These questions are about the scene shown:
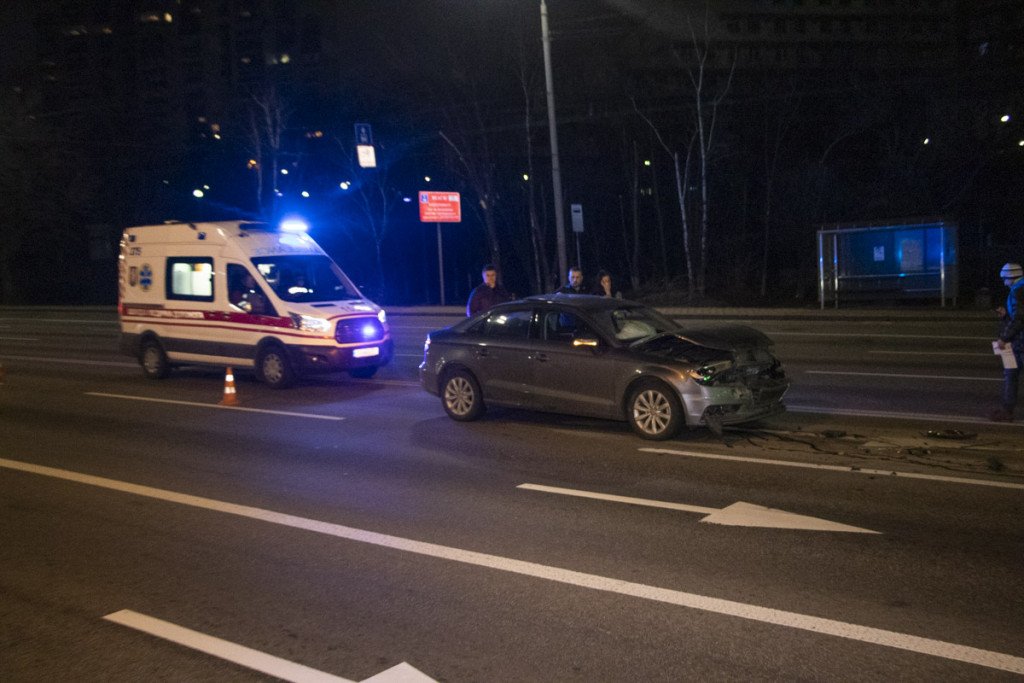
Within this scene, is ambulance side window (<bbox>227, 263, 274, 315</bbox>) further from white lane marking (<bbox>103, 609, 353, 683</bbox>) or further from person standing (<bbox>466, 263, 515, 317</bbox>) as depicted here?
white lane marking (<bbox>103, 609, 353, 683</bbox>)

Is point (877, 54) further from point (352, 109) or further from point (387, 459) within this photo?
point (387, 459)

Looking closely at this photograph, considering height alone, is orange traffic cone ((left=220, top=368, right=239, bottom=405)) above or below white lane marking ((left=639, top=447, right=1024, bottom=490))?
above

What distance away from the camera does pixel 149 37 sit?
92.1 metres

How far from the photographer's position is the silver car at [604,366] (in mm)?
9695

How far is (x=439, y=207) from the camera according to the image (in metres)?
39.3

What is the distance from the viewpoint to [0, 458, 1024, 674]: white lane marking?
456 cm

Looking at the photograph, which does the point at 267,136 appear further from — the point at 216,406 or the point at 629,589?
the point at 629,589

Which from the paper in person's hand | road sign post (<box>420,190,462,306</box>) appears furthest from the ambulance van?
road sign post (<box>420,190,462,306</box>)

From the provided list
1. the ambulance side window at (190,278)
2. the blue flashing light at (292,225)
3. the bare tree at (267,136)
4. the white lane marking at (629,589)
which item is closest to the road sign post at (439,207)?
the bare tree at (267,136)

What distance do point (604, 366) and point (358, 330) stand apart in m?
5.87

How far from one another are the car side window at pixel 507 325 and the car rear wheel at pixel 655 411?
1.77 metres

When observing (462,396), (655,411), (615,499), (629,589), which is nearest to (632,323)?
(655,411)

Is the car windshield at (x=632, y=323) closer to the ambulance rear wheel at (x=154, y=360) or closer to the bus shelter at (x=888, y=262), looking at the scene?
the ambulance rear wheel at (x=154, y=360)

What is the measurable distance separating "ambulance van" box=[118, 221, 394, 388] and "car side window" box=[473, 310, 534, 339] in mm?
3873
